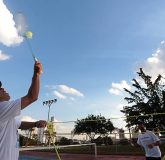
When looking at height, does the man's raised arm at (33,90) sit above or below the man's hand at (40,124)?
above

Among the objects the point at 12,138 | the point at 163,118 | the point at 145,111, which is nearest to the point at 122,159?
the point at 12,138

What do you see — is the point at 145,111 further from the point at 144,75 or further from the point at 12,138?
the point at 12,138

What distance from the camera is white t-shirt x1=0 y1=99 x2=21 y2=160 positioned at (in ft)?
10.3

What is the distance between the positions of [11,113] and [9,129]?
0.27 m

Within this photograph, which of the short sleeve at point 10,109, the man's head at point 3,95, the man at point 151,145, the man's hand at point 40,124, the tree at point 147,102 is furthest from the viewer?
the tree at point 147,102

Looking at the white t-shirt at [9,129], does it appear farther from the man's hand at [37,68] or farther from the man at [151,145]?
the man at [151,145]

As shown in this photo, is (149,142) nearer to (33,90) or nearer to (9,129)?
(9,129)

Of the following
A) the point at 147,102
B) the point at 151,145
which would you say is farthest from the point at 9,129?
the point at 147,102

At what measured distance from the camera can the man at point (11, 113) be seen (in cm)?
316

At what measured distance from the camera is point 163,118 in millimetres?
43000

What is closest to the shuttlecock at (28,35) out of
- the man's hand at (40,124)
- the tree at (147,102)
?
the man's hand at (40,124)

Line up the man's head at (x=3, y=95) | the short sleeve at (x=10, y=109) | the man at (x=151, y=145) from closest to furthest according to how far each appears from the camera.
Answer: the short sleeve at (x=10, y=109) → the man's head at (x=3, y=95) → the man at (x=151, y=145)

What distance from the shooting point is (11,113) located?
3160 millimetres

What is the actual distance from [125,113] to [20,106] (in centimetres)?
4678
